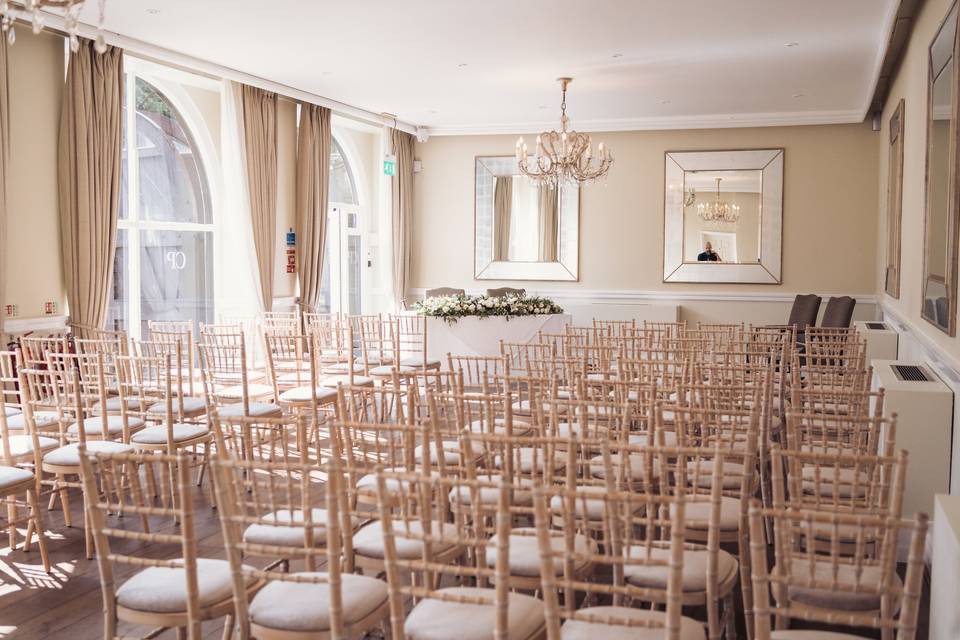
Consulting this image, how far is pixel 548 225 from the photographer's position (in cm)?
1304

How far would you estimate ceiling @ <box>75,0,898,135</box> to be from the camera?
6891 millimetres

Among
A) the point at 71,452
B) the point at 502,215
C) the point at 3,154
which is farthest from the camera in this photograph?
the point at 502,215

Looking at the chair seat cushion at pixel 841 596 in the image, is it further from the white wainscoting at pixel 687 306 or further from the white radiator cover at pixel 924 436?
the white wainscoting at pixel 687 306

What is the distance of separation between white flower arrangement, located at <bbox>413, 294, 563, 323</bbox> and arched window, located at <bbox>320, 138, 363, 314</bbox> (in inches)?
135

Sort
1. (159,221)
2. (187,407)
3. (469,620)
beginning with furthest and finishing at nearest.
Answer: (159,221) < (187,407) < (469,620)

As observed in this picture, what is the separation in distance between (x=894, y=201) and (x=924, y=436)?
16.9 feet

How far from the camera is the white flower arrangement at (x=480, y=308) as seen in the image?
918cm

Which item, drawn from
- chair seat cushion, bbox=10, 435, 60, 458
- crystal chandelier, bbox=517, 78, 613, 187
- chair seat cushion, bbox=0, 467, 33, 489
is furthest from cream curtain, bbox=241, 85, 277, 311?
chair seat cushion, bbox=0, 467, 33, 489

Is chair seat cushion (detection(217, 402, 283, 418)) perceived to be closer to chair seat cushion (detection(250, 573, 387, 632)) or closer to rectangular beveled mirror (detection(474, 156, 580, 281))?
chair seat cushion (detection(250, 573, 387, 632))

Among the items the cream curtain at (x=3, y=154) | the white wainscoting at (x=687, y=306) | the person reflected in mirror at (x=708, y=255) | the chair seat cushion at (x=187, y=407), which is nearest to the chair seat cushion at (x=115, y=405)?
the chair seat cushion at (x=187, y=407)

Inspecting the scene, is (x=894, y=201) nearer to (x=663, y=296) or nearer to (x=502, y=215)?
(x=663, y=296)

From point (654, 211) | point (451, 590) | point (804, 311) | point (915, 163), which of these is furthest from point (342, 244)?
point (451, 590)

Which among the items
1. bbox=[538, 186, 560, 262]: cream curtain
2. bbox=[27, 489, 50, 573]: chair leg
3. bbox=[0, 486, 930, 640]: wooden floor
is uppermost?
bbox=[538, 186, 560, 262]: cream curtain

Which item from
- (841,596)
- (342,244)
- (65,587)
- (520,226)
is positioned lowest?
(65,587)
